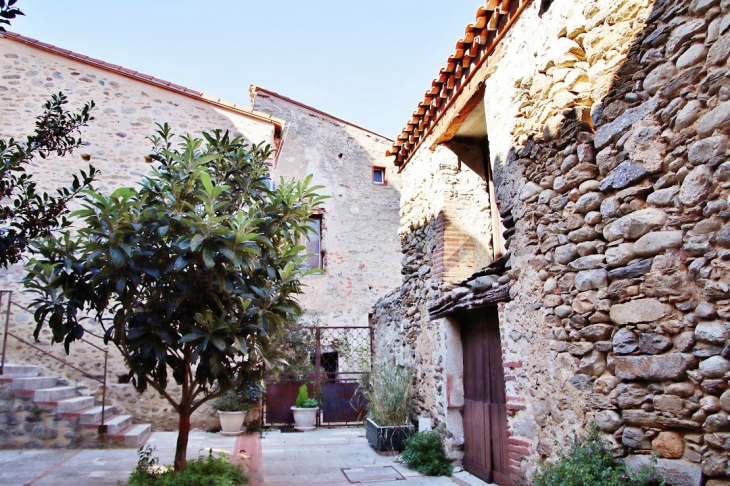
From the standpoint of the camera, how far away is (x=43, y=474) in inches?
189

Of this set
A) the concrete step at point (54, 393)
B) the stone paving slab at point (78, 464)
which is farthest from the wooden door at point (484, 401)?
the concrete step at point (54, 393)

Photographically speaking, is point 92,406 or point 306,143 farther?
point 306,143

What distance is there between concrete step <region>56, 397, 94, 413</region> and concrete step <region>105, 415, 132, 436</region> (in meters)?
0.40

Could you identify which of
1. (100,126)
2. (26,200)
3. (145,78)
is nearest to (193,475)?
(26,200)

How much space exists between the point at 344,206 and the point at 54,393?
8.09 meters

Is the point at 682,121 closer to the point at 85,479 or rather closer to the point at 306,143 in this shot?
the point at 85,479

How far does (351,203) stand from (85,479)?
9.44m

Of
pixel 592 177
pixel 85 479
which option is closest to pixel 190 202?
pixel 85 479

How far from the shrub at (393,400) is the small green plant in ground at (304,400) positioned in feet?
7.37

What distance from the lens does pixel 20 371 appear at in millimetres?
6758

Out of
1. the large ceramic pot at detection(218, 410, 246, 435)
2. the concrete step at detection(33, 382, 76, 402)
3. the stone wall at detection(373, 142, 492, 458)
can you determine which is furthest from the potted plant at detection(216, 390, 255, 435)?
the stone wall at detection(373, 142, 492, 458)

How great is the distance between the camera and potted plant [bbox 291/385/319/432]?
8.60m

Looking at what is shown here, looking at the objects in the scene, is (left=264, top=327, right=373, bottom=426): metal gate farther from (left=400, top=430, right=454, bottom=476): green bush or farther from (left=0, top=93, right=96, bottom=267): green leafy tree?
(left=0, top=93, right=96, bottom=267): green leafy tree

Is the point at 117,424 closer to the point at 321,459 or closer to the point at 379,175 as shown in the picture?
the point at 321,459
